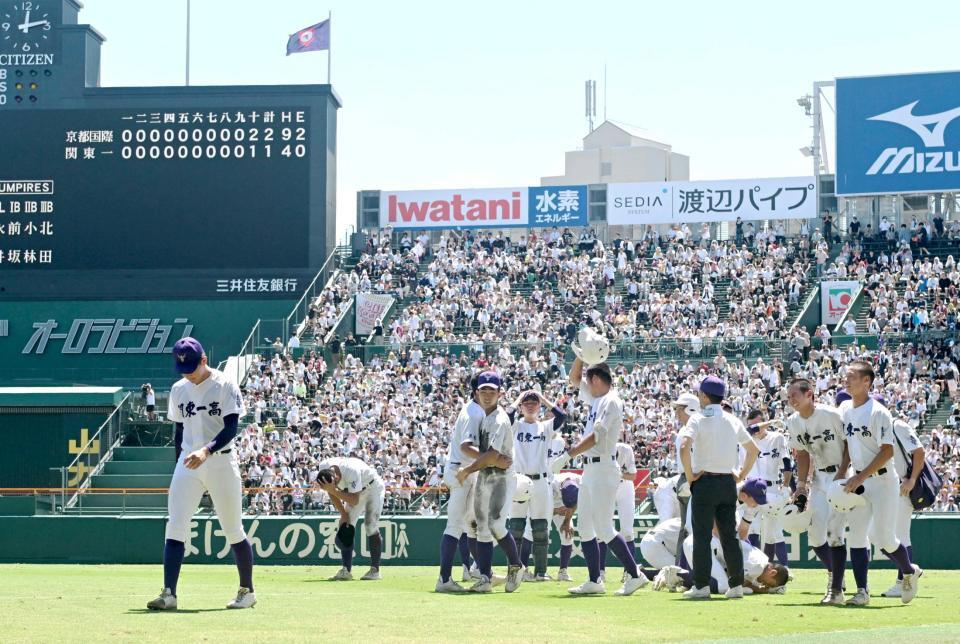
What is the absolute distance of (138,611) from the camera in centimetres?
1152

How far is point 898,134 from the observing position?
4484cm

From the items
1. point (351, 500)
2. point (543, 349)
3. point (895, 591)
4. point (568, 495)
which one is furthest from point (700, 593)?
point (543, 349)

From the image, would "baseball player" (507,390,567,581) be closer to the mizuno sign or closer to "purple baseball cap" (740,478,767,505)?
"purple baseball cap" (740,478,767,505)

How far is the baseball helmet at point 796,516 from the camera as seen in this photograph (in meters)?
14.6

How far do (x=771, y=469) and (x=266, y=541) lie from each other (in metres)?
10.2

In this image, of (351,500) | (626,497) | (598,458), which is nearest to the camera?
(598,458)

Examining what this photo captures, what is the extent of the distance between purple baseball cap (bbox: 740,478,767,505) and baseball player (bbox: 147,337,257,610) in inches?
231

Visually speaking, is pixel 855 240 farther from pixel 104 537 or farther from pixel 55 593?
pixel 55 593

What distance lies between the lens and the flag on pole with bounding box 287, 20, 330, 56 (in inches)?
1649

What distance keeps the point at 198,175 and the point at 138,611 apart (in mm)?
28853

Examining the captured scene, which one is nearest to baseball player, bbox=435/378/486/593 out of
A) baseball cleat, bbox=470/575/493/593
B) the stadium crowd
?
baseball cleat, bbox=470/575/493/593

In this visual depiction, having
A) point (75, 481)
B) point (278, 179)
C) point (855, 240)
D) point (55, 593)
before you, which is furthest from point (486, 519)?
point (855, 240)

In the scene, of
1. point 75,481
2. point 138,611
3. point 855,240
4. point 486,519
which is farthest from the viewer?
point 855,240

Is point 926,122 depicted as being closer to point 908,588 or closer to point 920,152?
point 920,152
